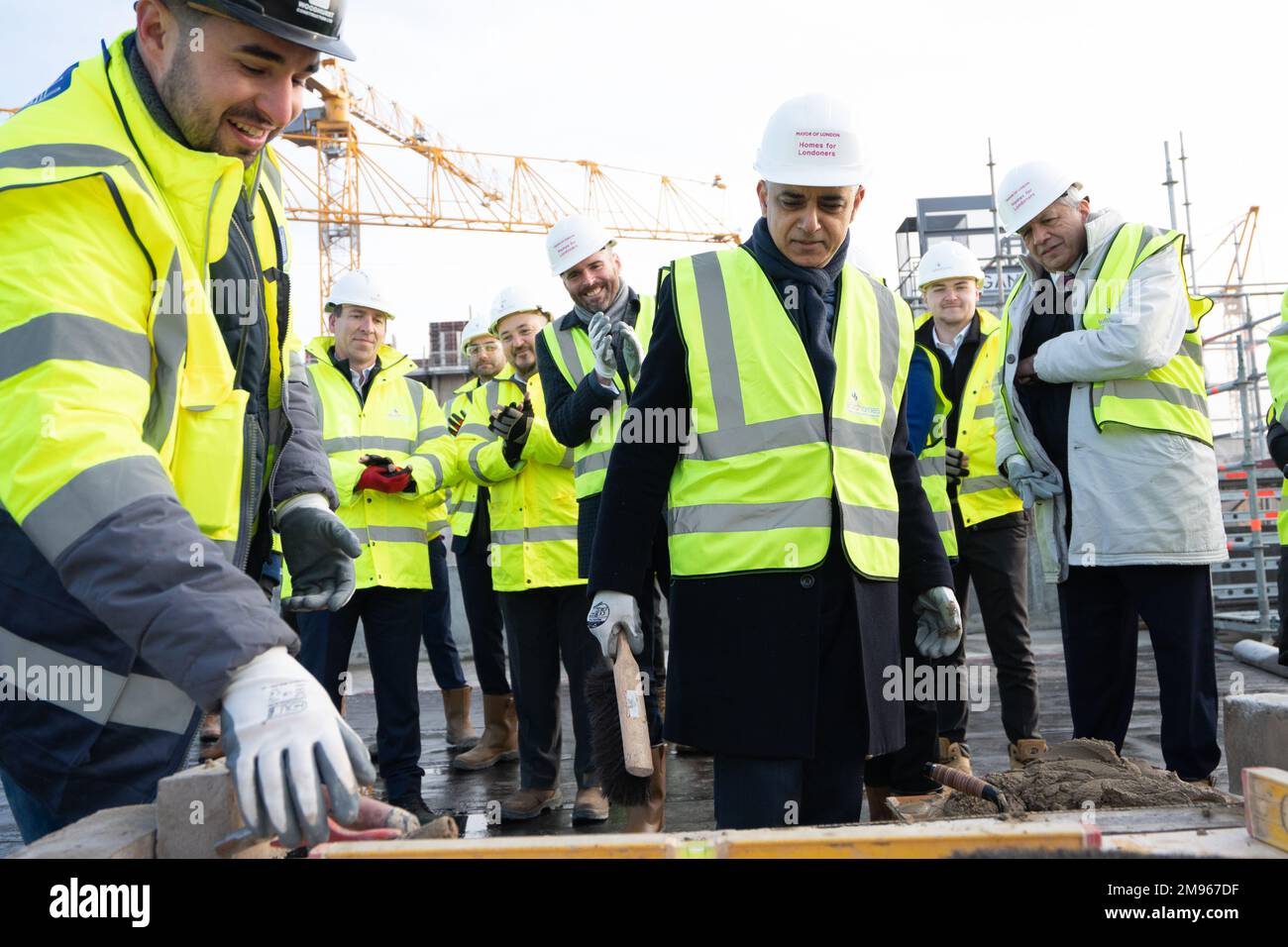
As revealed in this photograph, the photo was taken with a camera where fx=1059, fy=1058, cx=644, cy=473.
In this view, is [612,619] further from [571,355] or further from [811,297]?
[571,355]

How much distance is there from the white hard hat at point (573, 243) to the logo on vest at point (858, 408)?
2.45 m

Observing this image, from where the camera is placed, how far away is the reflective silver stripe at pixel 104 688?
175 cm

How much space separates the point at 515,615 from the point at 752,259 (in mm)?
2631

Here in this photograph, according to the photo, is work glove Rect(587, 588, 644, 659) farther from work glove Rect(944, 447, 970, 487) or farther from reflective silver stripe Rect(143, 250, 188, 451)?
work glove Rect(944, 447, 970, 487)

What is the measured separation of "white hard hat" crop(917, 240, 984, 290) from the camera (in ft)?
18.3

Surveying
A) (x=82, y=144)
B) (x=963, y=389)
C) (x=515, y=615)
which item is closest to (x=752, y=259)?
(x=82, y=144)

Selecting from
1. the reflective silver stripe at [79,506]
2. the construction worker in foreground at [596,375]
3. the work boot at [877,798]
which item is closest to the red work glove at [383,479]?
the construction worker in foreground at [596,375]

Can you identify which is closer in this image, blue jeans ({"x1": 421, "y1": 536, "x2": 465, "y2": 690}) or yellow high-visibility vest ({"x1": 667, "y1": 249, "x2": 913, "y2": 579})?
yellow high-visibility vest ({"x1": 667, "y1": 249, "x2": 913, "y2": 579})

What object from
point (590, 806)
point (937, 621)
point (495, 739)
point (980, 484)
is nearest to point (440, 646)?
point (495, 739)

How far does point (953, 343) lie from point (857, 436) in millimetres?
3169

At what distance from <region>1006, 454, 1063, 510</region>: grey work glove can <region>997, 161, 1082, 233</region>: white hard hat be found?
0.95 metres

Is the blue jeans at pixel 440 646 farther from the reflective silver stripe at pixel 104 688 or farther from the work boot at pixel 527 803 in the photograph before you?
the reflective silver stripe at pixel 104 688

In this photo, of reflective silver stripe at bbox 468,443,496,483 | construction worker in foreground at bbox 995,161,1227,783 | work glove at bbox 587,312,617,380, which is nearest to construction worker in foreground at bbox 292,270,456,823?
reflective silver stripe at bbox 468,443,496,483
